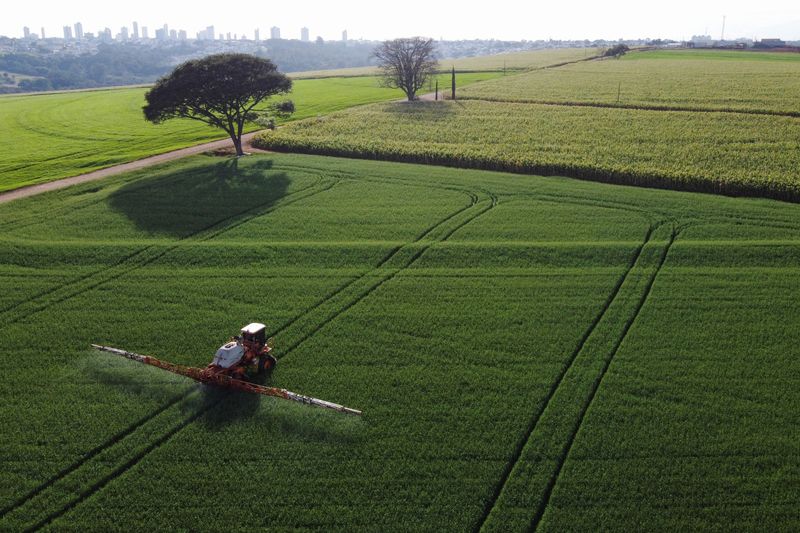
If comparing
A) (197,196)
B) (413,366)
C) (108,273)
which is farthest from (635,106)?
(108,273)

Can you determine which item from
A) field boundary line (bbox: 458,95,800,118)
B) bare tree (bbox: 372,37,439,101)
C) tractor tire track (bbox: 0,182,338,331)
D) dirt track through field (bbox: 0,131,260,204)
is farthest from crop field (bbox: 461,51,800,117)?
tractor tire track (bbox: 0,182,338,331)

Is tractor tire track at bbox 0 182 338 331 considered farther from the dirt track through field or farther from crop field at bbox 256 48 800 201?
crop field at bbox 256 48 800 201

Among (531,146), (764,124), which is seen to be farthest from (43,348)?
(764,124)

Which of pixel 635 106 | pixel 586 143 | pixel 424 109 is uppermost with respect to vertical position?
pixel 635 106

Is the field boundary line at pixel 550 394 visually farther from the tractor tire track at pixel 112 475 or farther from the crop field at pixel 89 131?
the crop field at pixel 89 131

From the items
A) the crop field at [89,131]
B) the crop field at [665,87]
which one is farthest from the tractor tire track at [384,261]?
the crop field at [665,87]

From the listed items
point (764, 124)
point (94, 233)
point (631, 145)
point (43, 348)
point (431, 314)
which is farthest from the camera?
point (764, 124)

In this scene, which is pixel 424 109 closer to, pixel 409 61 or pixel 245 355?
pixel 409 61

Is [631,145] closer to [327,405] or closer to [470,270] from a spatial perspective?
[470,270]
